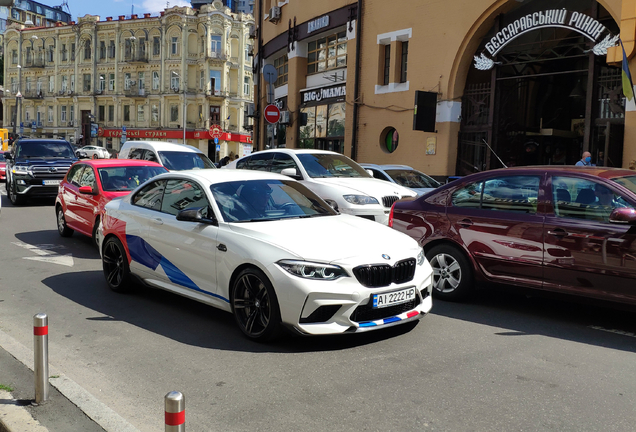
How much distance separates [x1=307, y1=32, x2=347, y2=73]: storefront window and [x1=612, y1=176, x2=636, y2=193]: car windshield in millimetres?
18893

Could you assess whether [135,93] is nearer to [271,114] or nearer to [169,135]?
[169,135]

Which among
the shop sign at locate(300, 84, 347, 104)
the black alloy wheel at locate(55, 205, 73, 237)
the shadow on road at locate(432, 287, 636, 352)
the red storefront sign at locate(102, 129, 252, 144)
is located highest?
the shop sign at locate(300, 84, 347, 104)

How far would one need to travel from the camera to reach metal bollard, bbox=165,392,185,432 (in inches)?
101

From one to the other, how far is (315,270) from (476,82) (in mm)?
15525

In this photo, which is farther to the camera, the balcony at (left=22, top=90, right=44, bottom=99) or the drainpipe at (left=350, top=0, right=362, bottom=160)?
the balcony at (left=22, top=90, right=44, bottom=99)

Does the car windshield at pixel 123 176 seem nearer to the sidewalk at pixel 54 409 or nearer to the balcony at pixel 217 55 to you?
the sidewalk at pixel 54 409

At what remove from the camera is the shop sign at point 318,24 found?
2443 centimetres

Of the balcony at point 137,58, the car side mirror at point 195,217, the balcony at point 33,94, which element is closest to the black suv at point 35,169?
the car side mirror at point 195,217

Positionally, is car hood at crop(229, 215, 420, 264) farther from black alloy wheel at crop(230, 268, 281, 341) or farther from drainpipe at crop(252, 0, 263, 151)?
drainpipe at crop(252, 0, 263, 151)

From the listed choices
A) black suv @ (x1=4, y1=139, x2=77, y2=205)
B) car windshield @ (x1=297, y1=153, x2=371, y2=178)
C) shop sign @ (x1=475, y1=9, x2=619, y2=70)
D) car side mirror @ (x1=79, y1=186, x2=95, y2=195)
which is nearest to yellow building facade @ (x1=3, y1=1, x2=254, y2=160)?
black suv @ (x1=4, y1=139, x2=77, y2=205)

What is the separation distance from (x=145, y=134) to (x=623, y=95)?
52.9 m

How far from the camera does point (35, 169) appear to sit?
17062mm

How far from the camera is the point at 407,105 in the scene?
20.7 m

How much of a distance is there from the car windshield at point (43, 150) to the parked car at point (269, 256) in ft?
41.0
